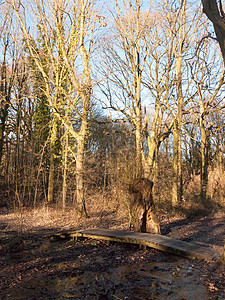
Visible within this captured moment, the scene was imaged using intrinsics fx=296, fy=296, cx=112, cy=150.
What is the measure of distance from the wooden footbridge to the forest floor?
0.46 ft

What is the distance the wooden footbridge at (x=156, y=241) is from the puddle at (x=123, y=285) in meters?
0.59

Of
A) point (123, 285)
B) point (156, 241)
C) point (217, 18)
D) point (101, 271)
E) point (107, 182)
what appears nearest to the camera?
point (123, 285)

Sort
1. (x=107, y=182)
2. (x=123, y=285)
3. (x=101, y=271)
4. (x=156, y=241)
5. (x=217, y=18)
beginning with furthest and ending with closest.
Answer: (x=107, y=182) → (x=156, y=241) → (x=101, y=271) → (x=217, y=18) → (x=123, y=285)

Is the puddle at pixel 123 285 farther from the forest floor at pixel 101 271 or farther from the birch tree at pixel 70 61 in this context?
the birch tree at pixel 70 61

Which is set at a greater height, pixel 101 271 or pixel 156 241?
pixel 156 241

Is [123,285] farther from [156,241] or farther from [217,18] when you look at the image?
[217,18]

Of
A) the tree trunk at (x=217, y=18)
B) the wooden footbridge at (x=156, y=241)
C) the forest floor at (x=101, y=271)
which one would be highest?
the tree trunk at (x=217, y=18)

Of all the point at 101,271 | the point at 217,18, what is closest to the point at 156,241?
the point at 101,271

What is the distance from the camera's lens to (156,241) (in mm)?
6578

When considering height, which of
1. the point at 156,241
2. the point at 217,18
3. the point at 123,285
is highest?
the point at 217,18

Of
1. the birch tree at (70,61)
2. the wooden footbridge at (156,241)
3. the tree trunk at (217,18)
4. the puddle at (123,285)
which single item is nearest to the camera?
the puddle at (123,285)

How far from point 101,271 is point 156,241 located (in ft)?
6.30

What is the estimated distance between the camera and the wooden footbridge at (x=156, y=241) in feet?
18.9

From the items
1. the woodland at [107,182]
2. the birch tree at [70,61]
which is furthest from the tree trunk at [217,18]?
the birch tree at [70,61]
